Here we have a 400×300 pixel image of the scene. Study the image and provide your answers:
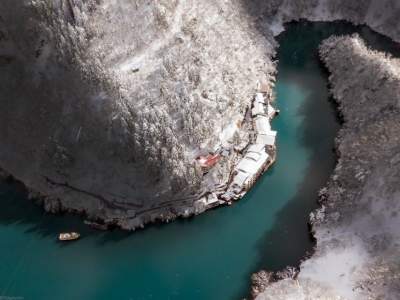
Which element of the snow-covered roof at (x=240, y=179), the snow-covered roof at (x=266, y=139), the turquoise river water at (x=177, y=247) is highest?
the snow-covered roof at (x=266, y=139)

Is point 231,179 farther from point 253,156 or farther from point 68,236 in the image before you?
point 68,236

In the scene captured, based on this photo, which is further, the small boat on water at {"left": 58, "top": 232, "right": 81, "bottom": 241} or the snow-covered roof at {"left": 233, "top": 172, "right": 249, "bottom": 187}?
the snow-covered roof at {"left": 233, "top": 172, "right": 249, "bottom": 187}

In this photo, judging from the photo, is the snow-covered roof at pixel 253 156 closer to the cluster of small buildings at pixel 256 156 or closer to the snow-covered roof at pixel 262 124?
the cluster of small buildings at pixel 256 156

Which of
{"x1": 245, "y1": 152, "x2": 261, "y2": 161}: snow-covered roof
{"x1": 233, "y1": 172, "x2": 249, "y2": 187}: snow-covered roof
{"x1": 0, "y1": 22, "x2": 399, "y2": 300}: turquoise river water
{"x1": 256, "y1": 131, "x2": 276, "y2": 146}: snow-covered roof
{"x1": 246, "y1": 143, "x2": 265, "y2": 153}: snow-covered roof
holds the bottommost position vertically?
{"x1": 0, "y1": 22, "x2": 399, "y2": 300}: turquoise river water

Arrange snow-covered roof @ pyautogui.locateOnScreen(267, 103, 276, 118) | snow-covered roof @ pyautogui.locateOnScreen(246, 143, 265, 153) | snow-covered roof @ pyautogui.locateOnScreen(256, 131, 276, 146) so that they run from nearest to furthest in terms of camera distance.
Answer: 1. snow-covered roof @ pyautogui.locateOnScreen(246, 143, 265, 153)
2. snow-covered roof @ pyautogui.locateOnScreen(256, 131, 276, 146)
3. snow-covered roof @ pyautogui.locateOnScreen(267, 103, 276, 118)

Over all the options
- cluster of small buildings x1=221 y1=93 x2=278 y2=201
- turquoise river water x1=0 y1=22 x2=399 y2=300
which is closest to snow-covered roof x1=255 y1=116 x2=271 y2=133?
cluster of small buildings x1=221 y1=93 x2=278 y2=201

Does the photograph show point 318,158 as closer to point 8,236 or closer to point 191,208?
point 191,208

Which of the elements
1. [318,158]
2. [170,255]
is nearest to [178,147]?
→ [170,255]

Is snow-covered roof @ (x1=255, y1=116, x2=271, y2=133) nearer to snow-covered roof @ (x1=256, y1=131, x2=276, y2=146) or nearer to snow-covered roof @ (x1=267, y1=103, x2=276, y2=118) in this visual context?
snow-covered roof @ (x1=256, y1=131, x2=276, y2=146)

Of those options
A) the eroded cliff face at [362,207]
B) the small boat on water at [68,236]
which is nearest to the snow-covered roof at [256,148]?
the eroded cliff face at [362,207]
